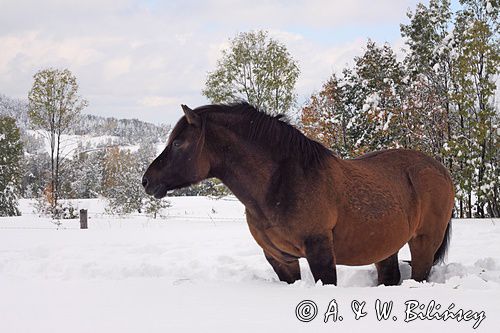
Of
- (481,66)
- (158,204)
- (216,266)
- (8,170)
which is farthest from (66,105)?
(216,266)

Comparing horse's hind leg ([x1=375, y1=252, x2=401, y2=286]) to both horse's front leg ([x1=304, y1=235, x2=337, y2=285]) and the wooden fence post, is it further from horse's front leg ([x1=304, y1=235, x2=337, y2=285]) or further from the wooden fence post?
the wooden fence post

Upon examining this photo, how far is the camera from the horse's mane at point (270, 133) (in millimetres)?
3807

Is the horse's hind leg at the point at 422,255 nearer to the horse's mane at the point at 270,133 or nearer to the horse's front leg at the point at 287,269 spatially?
the horse's front leg at the point at 287,269

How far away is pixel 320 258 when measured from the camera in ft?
11.6

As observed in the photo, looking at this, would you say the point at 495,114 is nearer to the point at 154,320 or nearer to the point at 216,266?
the point at 216,266

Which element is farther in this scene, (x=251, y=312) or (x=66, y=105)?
(x=66, y=105)

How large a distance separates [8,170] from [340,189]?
36.6 meters

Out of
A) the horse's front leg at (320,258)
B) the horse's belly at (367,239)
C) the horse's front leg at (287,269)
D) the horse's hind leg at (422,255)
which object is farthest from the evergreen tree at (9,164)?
the horse's front leg at (320,258)

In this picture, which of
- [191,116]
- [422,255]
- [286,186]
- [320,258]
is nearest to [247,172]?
[286,186]

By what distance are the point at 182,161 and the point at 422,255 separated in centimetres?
266

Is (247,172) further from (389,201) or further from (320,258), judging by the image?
(389,201)

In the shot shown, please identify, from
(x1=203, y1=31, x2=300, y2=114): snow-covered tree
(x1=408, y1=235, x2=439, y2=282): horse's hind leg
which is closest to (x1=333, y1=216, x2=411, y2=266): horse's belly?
(x1=408, y1=235, x2=439, y2=282): horse's hind leg

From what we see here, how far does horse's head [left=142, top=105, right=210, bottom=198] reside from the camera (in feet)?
12.3

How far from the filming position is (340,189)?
12.6 feet
